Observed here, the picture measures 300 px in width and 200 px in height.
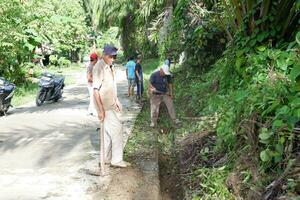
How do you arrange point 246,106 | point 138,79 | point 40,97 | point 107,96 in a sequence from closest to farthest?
point 246,106 → point 107,96 → point 40,97 → point 138,79

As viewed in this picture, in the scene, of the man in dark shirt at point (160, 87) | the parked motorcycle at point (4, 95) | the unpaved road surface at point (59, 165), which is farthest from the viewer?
the parked motorcycle at point (4, 95)

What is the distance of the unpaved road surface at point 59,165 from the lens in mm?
6180

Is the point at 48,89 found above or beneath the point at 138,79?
beneath

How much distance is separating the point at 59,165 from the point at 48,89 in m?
8.02

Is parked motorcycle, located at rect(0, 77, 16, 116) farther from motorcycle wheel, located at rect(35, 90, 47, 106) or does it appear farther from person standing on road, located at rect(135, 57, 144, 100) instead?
person standing on road, located at rect(135, 57, 144, 100)

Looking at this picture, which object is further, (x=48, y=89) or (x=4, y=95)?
(x=48, y=89)

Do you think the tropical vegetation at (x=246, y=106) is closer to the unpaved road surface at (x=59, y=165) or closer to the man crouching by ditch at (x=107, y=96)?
the unpaved road surface at (x=59, y=165)

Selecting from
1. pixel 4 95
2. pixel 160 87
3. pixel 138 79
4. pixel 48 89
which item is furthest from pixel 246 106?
pixel 48 89

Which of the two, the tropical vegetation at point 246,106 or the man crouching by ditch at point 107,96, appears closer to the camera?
the tropical vegetation at point 246,106

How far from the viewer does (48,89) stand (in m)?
15.1

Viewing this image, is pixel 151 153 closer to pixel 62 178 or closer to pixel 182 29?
pixel 62 178

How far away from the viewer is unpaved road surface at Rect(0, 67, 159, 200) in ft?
20.3

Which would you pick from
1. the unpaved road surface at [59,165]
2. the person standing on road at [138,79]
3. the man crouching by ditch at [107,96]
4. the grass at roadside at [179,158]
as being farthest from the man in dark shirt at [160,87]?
the person standing on road at [138,79]

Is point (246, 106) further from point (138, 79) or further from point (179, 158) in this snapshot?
point (138, 79)
